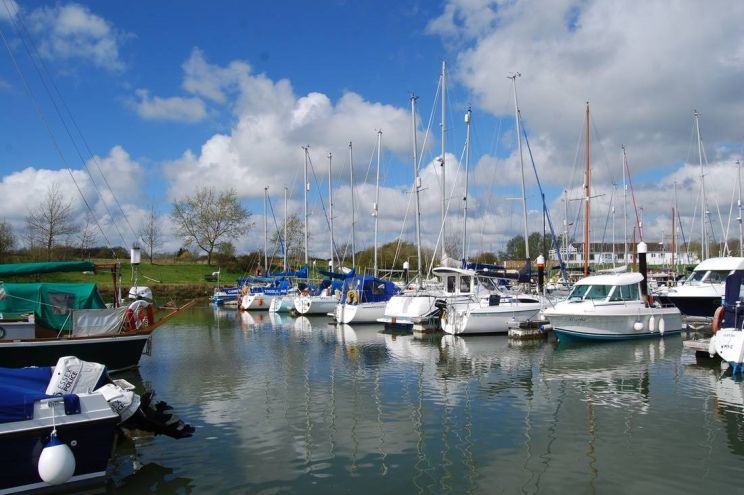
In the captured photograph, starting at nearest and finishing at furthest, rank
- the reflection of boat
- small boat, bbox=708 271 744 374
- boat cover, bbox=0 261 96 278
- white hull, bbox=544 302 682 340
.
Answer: the reflection of boat, small boat, bbox=708 271 744 374, boat cover, bbox=0 261 96 278, white hull, bbox=544 302 682 340

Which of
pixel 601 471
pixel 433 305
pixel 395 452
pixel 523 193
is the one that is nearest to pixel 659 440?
pixel 601 471

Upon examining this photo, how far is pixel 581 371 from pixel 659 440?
7.68 meters

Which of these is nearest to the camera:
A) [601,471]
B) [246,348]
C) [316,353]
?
[601,471]

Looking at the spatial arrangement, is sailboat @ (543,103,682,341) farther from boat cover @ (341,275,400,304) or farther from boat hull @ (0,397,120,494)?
boat hull @ (0,397,120,494)

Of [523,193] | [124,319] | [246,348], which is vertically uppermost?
[523,193]

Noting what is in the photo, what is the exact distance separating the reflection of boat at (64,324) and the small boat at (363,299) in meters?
17.2

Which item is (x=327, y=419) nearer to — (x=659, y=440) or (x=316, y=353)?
(x=659, y=440)

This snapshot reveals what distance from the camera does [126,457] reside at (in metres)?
10.6

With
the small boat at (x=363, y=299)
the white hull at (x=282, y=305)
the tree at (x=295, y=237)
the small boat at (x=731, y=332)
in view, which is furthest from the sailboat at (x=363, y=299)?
the tree at (x=295, y=237)

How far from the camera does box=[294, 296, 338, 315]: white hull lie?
145ft

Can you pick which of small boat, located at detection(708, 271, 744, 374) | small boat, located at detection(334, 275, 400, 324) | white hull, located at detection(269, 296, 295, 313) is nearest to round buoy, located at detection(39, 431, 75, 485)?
small boat, located at detection(708, 271, 744, 374)

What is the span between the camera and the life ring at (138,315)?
18844 mm

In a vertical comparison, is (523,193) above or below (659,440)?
above

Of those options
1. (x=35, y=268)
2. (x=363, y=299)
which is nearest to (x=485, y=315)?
(x=363, y=299)
